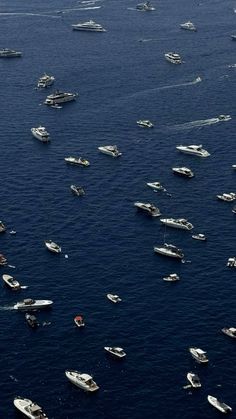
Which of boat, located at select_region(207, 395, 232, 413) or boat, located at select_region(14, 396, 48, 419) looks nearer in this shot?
boat, located at select_region(14, 396, 48, 419)

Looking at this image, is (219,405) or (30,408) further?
(219,405)

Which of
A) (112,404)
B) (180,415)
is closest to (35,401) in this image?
(112,404)

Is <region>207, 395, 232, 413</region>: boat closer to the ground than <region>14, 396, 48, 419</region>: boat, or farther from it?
farther from it

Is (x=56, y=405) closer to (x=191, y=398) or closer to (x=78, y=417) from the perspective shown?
(x=78, y=417)

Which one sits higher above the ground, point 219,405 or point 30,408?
point 219,405
